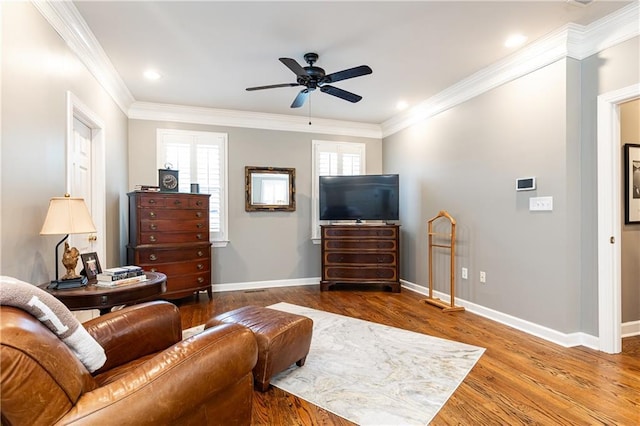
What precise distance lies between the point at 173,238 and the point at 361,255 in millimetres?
2561

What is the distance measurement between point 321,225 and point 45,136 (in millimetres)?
3512

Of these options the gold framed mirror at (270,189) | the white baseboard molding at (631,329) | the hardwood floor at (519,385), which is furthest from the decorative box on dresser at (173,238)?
the white baseboard molding at (631,329)

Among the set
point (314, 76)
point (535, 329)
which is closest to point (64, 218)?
point (314, 76)

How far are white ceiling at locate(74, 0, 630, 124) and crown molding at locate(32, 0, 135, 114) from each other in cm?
6

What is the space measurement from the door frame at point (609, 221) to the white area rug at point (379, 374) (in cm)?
109

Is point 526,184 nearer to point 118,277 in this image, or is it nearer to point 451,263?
point 451,263

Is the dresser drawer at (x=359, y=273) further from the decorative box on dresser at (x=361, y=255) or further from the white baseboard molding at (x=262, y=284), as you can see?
the white baseboard molding at (x=262, y=284)

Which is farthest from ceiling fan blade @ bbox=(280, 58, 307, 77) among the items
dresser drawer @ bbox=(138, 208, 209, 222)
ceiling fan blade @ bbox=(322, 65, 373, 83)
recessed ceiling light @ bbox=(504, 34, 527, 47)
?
dresser drawer @ bbox=(138, 208, 209, 222)

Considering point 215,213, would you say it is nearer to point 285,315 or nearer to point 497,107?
point 285,315

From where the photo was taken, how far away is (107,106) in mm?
3645

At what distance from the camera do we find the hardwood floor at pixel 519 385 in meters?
1.90

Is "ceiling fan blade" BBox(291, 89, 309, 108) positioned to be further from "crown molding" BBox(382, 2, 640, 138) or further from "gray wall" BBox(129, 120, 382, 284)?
"crown molding" BBox(382, 2, 640, 138)

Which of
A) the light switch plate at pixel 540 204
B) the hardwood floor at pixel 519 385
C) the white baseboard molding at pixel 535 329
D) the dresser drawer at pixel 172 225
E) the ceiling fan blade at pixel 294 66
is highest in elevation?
the ceiling fan blade at pixel 294 66

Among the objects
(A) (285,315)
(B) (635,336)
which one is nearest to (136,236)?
(A) (285,315)
